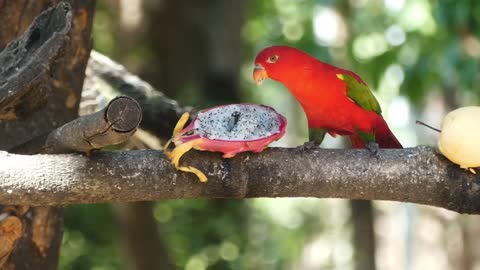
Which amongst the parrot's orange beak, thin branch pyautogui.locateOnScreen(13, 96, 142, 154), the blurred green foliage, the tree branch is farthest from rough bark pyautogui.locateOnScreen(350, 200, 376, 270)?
thin branch pyautogui.locateOnScreen(13, 96, 142, 154)

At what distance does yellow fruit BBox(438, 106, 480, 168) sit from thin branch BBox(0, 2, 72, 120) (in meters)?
1.02

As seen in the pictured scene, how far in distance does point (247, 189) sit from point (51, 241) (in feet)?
3.18

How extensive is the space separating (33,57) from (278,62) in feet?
2.48

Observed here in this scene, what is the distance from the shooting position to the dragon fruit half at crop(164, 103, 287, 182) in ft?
6.25

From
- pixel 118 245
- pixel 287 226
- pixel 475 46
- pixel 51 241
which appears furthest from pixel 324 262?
pixel 51 241

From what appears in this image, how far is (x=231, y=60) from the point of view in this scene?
6836 millimetres

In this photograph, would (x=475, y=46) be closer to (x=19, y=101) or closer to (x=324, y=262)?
(x=19, y=101)

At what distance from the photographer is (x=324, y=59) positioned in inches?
195

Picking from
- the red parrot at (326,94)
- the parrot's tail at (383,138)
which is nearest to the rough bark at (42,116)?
the red parrot at (326,94)

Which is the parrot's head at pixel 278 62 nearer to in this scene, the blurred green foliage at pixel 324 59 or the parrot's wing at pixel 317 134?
the parrot's wing at pixel 317 134

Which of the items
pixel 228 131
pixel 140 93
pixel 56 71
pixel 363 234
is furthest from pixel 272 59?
pixel 363 234

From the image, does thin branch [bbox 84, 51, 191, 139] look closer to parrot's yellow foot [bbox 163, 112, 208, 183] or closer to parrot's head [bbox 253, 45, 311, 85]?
parrot's head [bbox 253, 45, 311, 85]

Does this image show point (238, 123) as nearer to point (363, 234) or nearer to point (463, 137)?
point (463, 137)

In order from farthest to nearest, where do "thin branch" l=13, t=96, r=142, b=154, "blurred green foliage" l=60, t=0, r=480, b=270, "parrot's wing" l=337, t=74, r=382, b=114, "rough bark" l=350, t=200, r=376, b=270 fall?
"rough bark" l=350, t=200, r=376, b=270
"blurred green foliage" l=60, t=0, r=480, b=270
"parrot's wing" l=337, t=74, r=382, b=114
"thin branch" l=13, t=96, r=142, b=154
